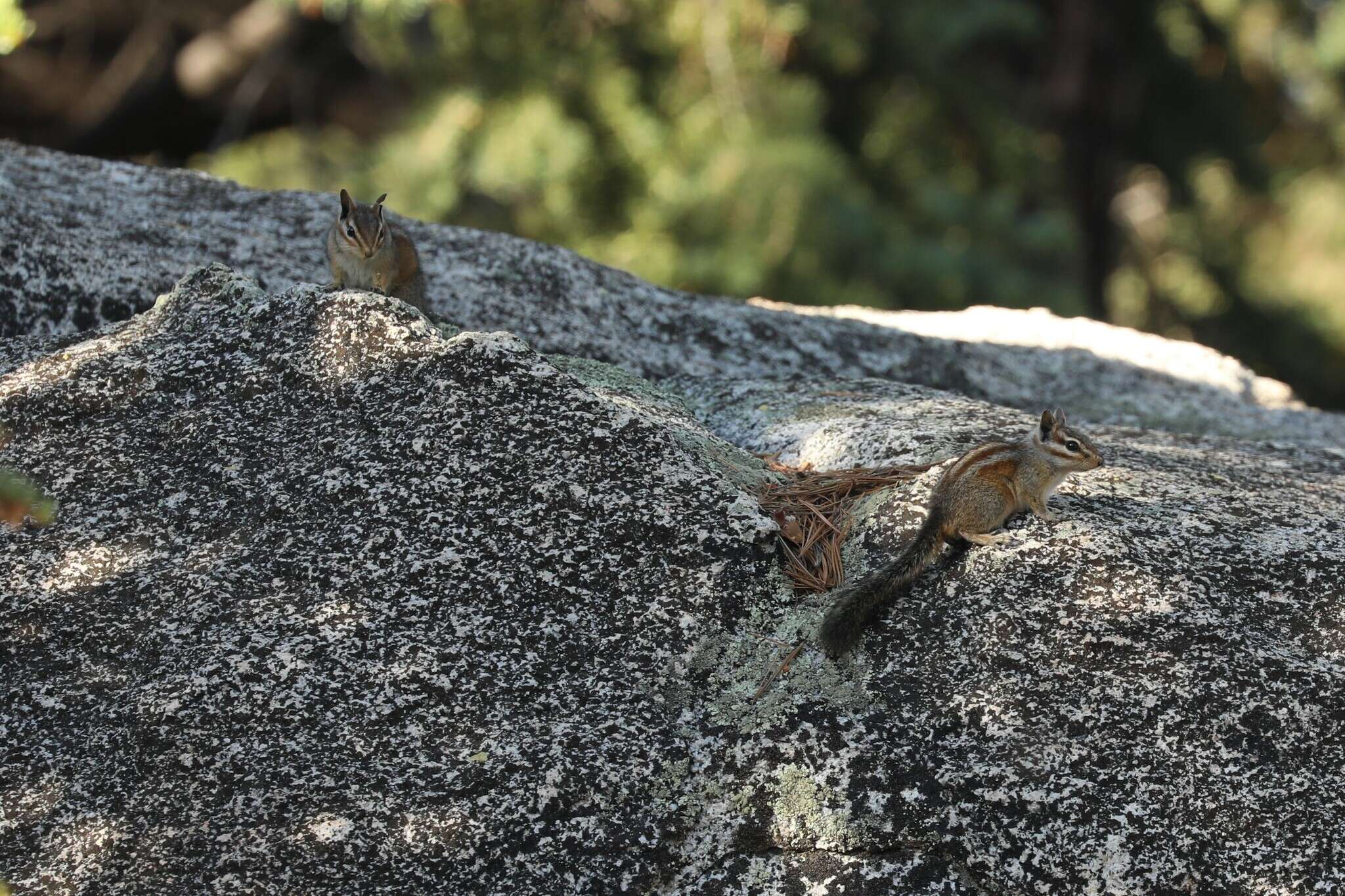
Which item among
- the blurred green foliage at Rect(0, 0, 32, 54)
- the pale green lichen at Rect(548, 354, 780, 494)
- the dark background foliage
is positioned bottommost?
the pale green lichen at Rect(548, 354, 780, 494)

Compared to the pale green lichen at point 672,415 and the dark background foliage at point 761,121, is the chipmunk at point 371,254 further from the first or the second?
the dark background foliage at point 761,121

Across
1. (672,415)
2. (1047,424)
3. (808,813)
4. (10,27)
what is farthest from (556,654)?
(10,27)

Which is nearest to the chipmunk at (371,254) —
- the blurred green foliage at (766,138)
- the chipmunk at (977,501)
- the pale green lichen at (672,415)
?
the pale green lichen at (672,415)

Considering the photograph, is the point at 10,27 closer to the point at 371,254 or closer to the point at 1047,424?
the point at 371,254

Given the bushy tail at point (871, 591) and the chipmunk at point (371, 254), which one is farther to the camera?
the chipmunk at point (371, 254)

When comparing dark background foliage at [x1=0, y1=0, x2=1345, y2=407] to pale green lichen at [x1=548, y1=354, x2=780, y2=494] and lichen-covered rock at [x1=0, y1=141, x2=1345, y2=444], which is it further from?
pale green lichen at [x1=548, y1=354, x2=780, y2=494]

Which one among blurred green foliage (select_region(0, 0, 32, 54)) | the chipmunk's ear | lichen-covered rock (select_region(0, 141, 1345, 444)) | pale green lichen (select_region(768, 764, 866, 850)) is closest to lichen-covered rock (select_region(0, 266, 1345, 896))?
pale green lichen (select_region(768, 764, 866, 850))

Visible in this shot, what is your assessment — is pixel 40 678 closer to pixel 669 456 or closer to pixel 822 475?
pixel 669 456
